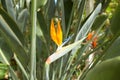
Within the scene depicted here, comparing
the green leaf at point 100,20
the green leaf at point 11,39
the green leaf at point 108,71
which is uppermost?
the green leaf at point 108,71

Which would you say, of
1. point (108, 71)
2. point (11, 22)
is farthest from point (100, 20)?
point (108, 71)

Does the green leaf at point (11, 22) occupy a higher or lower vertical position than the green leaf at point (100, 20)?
higher

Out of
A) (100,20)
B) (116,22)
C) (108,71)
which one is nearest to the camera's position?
(108,71)

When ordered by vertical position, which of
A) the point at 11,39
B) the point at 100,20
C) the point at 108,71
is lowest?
the point at 100,20

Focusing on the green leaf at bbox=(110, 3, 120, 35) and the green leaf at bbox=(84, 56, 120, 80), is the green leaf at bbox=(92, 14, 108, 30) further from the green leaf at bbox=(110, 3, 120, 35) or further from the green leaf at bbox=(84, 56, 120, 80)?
the green leaf at bbox=(84, 56, 120, 80)

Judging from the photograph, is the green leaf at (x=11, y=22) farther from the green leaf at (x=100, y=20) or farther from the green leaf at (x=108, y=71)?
the green leaf at (x=108, y=71)

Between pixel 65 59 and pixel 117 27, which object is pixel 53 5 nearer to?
pixel 65 59

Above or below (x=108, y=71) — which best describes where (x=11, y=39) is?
below

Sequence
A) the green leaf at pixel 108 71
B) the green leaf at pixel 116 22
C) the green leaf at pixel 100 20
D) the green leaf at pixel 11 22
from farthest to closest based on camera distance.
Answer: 1. the green leaf at pixel 100 20
2. the green leaf at pixel 11 22
3. the green leaf at pixel 116 22
4. the green leaf at pixel 108 71

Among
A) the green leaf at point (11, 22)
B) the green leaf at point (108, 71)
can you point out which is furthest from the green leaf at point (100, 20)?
the green leaf at point (108, 71)

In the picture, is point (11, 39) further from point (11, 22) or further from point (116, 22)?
point (116, 22)

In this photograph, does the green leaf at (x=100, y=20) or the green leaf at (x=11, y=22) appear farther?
the green leaf at (x=100, y=20)

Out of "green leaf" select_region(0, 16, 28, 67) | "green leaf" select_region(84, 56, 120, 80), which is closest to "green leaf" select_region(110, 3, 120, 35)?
"green leaf" select_region(0, 16, 28, 67)
